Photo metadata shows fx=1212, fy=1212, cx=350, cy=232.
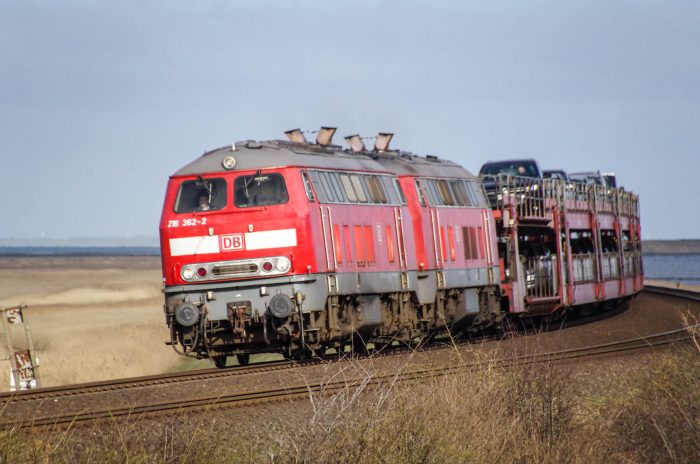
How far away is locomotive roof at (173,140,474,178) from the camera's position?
21078 mm

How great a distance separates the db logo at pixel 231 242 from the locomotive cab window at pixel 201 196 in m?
0.60

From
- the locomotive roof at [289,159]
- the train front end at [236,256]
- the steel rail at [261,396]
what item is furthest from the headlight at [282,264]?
the steel rail at [261,396]

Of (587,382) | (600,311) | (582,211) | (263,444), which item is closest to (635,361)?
(587,382)

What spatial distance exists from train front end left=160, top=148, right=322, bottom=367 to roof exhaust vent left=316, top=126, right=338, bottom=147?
9.45ft

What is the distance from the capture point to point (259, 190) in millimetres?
20875

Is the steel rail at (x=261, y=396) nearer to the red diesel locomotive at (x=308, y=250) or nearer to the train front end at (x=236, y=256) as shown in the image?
the train front end at (x=236, y=256)

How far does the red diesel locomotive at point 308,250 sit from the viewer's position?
2034 cm

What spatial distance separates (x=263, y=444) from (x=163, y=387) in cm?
533

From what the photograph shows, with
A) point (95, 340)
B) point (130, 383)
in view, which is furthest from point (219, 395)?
point (95, 340)

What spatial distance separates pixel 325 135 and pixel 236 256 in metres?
4.33

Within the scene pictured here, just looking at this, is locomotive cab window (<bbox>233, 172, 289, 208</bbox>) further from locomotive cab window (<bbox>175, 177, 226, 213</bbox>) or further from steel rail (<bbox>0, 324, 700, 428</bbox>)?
steel rail (<bbox>0, 324, 700, 428</bbox>)

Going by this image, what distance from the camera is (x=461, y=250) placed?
2656 cm

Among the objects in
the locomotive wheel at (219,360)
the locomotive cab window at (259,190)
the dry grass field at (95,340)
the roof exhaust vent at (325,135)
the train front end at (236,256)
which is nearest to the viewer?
the train front end at (236,256)

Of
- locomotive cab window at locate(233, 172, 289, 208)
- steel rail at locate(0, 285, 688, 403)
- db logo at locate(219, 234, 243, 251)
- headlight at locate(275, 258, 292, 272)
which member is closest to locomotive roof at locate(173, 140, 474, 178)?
locomotive cab window at locate(233, 172, 289, 208)
